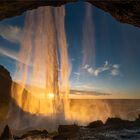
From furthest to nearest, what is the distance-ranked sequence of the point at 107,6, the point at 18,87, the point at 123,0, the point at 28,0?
the point at 18,87, the point at 107,6, the point at 28,0, the point at 123,0

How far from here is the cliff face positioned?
13.9 meters

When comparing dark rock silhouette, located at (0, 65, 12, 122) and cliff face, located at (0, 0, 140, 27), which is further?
dark rock silhouette, located at (0, 65, 12, 122)

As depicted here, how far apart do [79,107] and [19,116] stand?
50.7 m

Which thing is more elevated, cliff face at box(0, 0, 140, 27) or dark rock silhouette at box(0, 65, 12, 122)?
dark rock silhouette at box(0, 65, 12, 122)

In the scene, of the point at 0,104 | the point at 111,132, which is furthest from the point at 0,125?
the point at 111,132

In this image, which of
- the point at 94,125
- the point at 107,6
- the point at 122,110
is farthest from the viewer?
the point at 122,110

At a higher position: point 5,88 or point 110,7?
point 5,88

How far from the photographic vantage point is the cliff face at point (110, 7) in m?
13.9

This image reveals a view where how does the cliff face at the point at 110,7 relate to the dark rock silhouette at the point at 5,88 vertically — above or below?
below

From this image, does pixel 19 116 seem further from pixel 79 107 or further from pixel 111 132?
pixel 79 107

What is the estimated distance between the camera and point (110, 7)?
15508 mm

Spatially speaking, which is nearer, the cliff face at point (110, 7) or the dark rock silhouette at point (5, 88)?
the cliff face at point (110, 7)

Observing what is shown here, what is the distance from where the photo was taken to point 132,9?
14.3 m

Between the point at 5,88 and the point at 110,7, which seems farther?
the point at 5,88
